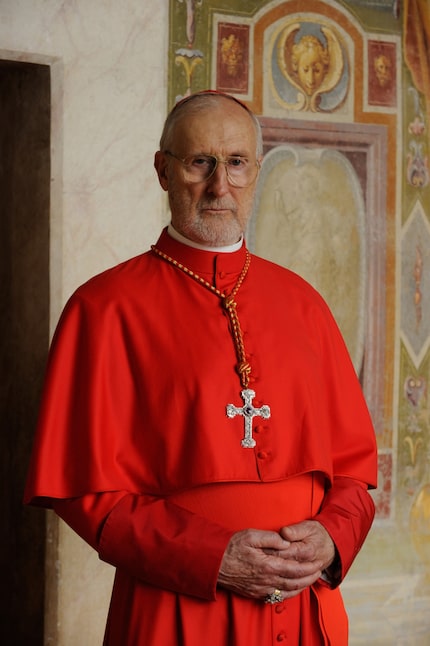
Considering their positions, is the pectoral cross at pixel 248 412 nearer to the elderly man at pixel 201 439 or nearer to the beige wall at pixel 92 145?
the elderly man at pixel 201 439

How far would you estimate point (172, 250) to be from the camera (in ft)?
9.34

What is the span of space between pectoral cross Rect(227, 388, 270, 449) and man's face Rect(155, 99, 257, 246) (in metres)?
0.46

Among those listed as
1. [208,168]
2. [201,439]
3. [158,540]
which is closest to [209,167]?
[208,168]

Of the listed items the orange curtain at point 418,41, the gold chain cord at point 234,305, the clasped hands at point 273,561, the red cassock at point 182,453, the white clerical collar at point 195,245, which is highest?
the orange curtain at point 418,41

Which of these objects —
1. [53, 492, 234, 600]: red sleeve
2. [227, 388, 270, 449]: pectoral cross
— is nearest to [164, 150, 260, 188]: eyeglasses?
[227, 388, 270, 449]: pectoral cross

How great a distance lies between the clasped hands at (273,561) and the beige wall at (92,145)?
1746 millimetres

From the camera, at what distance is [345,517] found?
105 inches

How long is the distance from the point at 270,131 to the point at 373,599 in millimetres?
2216

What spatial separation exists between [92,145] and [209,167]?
58.5 inches

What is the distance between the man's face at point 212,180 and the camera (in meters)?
2.69

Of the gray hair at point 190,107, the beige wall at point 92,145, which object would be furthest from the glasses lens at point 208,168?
the beige wall at point 92,145

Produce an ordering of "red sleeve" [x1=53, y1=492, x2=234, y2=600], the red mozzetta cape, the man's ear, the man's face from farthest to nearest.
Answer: the man's ear, the man's face, the red mozzetta cape, "red sleeve" [x1=53, y1=492, x2=234, y2=600]

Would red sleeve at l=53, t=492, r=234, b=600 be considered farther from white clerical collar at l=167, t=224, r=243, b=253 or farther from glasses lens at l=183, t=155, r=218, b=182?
glasses lens at l=183, t=155, r=218, b=182

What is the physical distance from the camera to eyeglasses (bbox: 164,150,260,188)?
106 inches
